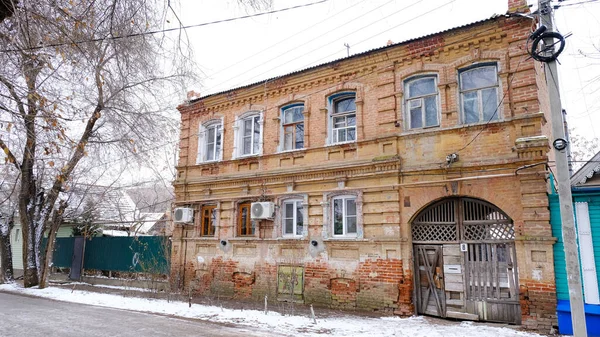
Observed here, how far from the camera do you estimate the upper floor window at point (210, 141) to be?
53.6 feet

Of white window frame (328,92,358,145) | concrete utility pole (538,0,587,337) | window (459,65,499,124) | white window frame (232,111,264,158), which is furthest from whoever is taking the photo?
Result: white window frame (232,111,264,158)

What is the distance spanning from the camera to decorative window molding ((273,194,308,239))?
1351cm

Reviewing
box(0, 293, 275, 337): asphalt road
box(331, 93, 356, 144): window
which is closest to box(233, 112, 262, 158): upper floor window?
box(331, 93, 356, 144): window

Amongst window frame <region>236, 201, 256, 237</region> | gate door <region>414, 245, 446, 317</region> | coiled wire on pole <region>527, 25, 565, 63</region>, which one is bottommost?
gate door <region>414, 245, 446, 317</region>

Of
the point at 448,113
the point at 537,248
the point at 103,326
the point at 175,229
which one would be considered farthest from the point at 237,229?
the point at 537,248

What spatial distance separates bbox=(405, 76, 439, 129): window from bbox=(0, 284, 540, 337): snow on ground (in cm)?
529

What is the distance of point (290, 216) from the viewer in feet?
45.5

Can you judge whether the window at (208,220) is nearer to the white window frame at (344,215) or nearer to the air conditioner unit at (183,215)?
the air conditioner unit at (183,215)

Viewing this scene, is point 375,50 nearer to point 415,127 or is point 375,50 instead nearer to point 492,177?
point 415,127

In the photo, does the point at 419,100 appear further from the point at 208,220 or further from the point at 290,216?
the point at 208,220

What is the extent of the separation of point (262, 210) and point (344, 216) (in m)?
2.81

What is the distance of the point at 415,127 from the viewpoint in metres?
11.7

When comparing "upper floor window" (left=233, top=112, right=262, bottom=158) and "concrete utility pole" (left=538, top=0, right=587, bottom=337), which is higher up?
"upper floor window" (left=233, top=112, right=262, bottom=158)

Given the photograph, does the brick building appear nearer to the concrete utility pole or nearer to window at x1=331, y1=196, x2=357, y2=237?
window at x1=331, y1=196, x2=357, y2=237
